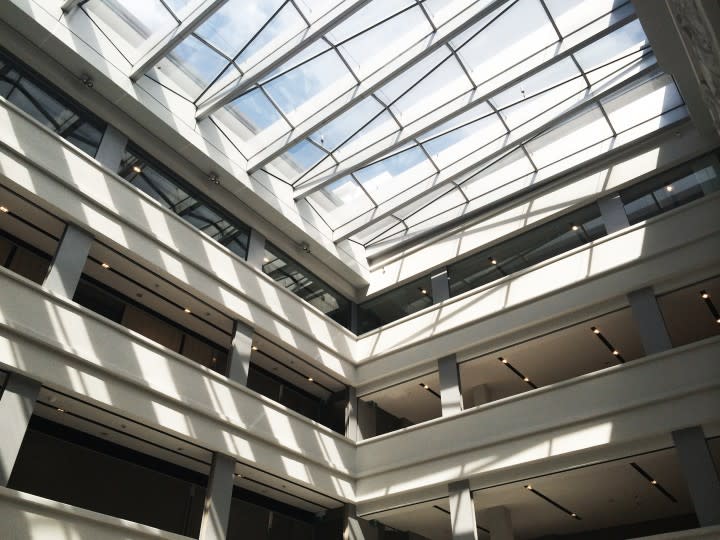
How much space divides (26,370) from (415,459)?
1141cm

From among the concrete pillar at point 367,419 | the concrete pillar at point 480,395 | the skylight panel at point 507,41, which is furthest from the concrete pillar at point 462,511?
the skylight panel at point 507,41

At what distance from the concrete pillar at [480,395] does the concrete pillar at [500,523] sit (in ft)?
11.7

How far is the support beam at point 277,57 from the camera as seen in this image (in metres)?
16.2

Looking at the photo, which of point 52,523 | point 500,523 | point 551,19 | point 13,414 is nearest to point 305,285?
point 500,523

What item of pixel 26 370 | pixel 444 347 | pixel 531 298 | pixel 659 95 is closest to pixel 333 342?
pixel 444 347

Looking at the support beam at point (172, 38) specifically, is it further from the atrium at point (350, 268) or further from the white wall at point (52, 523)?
the white wall at point (52, 523)

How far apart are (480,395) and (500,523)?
427 centimetres

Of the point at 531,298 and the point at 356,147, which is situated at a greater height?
the point at 356,147

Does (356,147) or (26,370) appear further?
(356,147)

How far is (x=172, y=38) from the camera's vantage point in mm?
16750

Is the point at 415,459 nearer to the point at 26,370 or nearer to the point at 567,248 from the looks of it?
the point at 567,248

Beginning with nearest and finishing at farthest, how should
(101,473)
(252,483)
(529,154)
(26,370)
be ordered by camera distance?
(26,370)
(101,473)
(252,483)
(529,154)

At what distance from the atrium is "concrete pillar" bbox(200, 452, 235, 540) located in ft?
0.22

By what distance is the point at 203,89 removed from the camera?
19.4 metres
